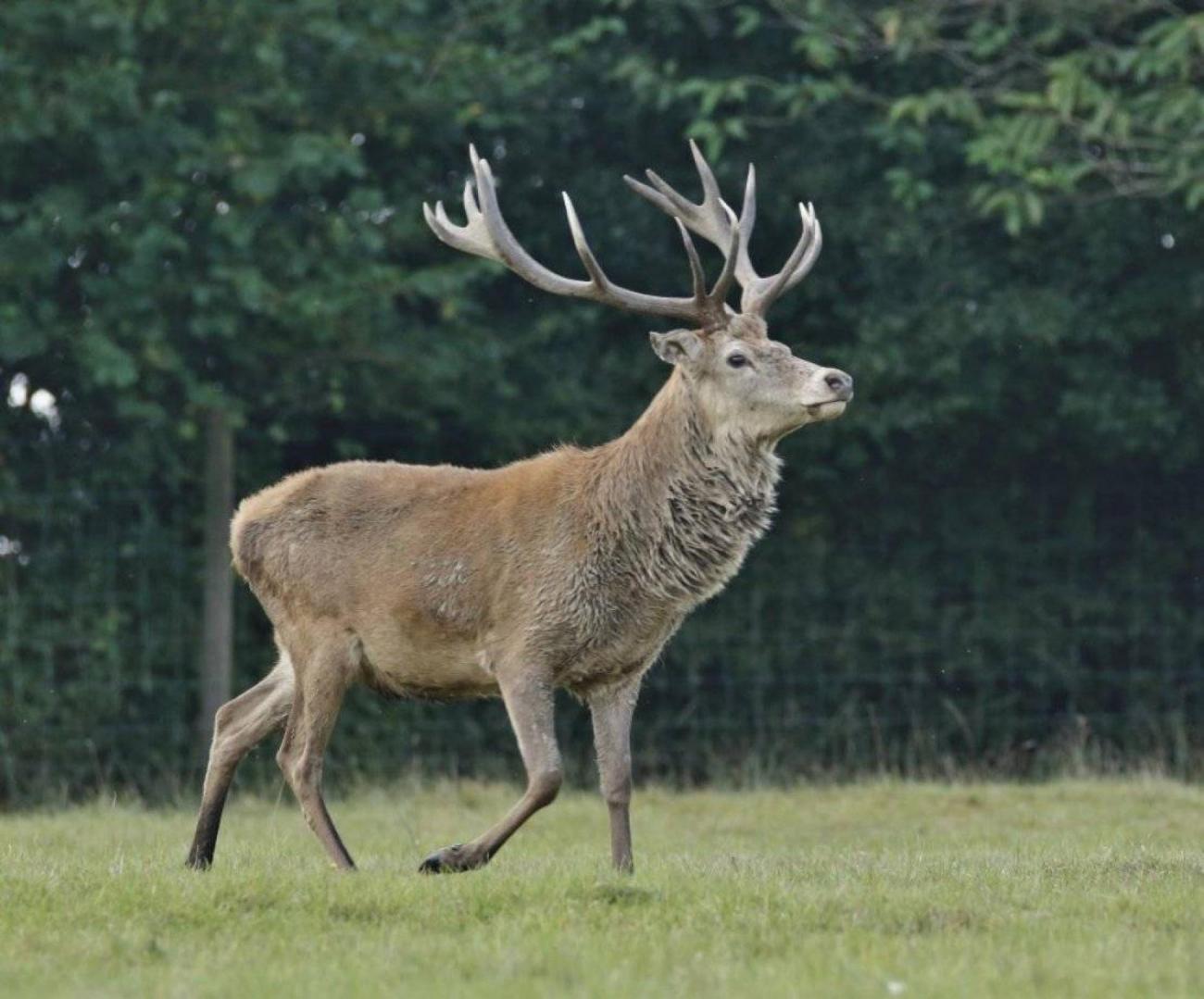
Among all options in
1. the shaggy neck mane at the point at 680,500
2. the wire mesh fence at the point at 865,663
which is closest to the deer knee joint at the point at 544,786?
the shaggy neck mane at the point at 680,500

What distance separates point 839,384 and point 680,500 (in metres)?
0.72

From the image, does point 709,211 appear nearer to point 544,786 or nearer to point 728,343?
point 728,343

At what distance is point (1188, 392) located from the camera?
1574 cm

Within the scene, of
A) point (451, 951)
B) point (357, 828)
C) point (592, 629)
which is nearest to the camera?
point (451, 951)

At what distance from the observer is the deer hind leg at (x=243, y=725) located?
347 inches

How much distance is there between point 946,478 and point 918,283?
1.61 metres

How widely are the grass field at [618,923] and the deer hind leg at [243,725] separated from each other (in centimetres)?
27

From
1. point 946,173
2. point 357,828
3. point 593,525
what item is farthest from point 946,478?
point 593,525

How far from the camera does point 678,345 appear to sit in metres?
8.82

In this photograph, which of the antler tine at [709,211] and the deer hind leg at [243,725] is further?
the antler tine at [709,211]

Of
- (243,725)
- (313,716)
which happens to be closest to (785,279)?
(313,716)

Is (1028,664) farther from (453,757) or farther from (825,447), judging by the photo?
(453,757)

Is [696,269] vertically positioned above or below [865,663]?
above

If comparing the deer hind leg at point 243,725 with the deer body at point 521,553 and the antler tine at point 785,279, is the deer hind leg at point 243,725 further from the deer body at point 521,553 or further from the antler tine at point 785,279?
the antler tine at point 785,279
